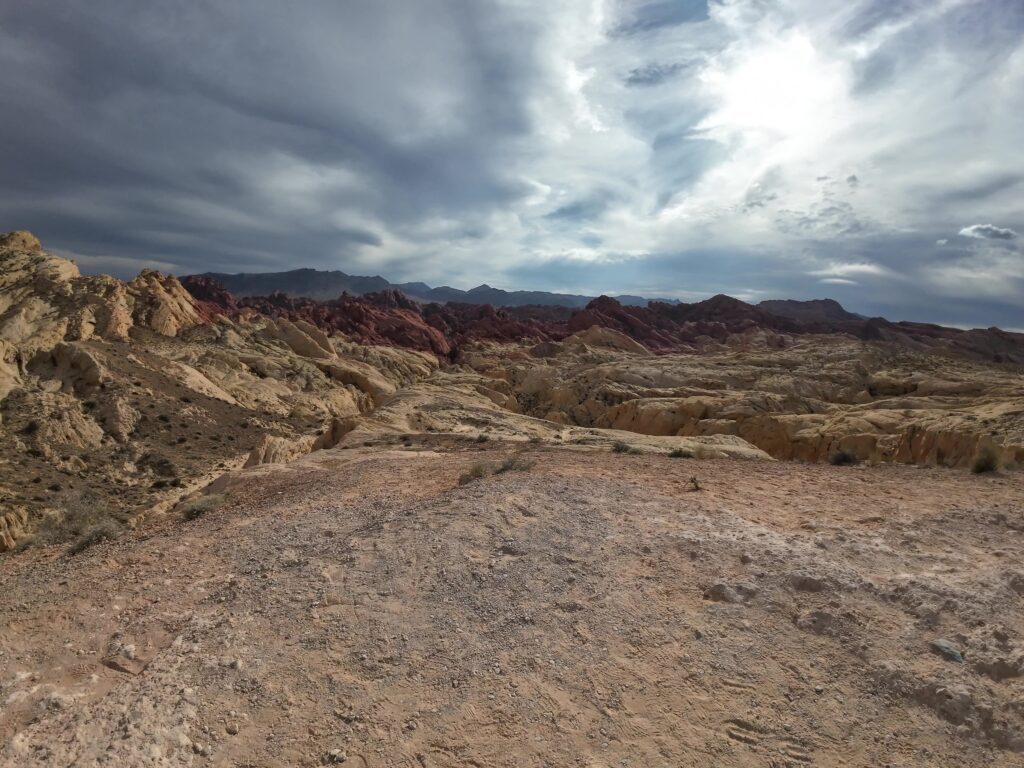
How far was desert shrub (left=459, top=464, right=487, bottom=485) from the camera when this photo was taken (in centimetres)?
1021

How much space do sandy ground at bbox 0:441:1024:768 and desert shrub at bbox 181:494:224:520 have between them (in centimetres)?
78

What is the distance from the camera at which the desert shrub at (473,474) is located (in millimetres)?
10211

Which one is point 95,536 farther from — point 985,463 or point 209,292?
point 209,292

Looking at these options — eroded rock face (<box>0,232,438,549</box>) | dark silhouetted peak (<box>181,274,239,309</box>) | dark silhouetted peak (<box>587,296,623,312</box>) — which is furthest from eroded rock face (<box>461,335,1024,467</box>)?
dark silhouetted peak (<box>181,274,239,309</box>)

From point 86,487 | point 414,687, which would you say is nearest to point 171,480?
point 86,487

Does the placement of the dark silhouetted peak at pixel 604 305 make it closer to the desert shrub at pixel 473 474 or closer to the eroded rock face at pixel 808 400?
the eroded rock face at pixel 808 400

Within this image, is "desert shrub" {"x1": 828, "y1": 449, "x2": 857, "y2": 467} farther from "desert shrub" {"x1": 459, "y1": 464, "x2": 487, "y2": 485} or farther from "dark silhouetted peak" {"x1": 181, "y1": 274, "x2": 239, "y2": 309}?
"dark silhouetted peak" {"x1": 181, "y1": 274, "x2": 239, "y2": 309}

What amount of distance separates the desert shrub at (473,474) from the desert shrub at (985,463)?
967 cm

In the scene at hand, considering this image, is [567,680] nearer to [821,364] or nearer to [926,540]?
[926,540]

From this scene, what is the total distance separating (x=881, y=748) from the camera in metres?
4.09

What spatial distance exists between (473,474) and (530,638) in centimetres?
538

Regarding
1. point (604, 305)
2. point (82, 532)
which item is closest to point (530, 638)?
point (82, 532)

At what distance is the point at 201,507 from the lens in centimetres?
948

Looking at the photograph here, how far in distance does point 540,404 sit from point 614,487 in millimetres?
33770
